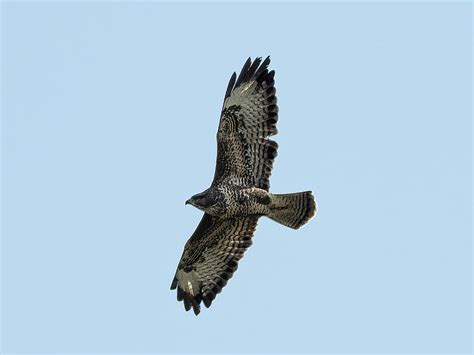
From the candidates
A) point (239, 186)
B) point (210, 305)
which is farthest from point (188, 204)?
point (210, 305)

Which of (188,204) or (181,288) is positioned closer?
(188,204)

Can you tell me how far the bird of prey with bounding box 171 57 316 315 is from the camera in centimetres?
1383

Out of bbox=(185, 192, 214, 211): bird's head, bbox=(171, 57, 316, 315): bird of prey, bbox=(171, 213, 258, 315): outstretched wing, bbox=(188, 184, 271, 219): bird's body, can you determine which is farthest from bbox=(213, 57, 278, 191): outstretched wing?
bbox=(171, 213, 258, 315): outstretched wing

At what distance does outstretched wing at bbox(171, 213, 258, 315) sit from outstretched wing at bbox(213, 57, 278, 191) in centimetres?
66

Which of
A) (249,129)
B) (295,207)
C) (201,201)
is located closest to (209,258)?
(201,201)

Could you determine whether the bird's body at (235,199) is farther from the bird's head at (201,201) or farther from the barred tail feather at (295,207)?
the barred tail feather at (295,207)

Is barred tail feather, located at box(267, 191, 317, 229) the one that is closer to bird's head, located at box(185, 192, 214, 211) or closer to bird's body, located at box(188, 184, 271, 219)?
bird's body, located at box(188, 184, 271, 219)

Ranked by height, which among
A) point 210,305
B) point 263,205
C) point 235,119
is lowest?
point 210,305

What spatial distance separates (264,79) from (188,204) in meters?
1.91

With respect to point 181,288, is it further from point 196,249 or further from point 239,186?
point 239,186

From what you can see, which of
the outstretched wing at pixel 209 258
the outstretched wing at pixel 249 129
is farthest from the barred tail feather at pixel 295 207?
the outstretched wing at pixel 209 258

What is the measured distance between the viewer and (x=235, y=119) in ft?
46.3

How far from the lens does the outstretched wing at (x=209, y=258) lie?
564 inches

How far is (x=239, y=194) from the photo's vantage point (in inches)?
544
